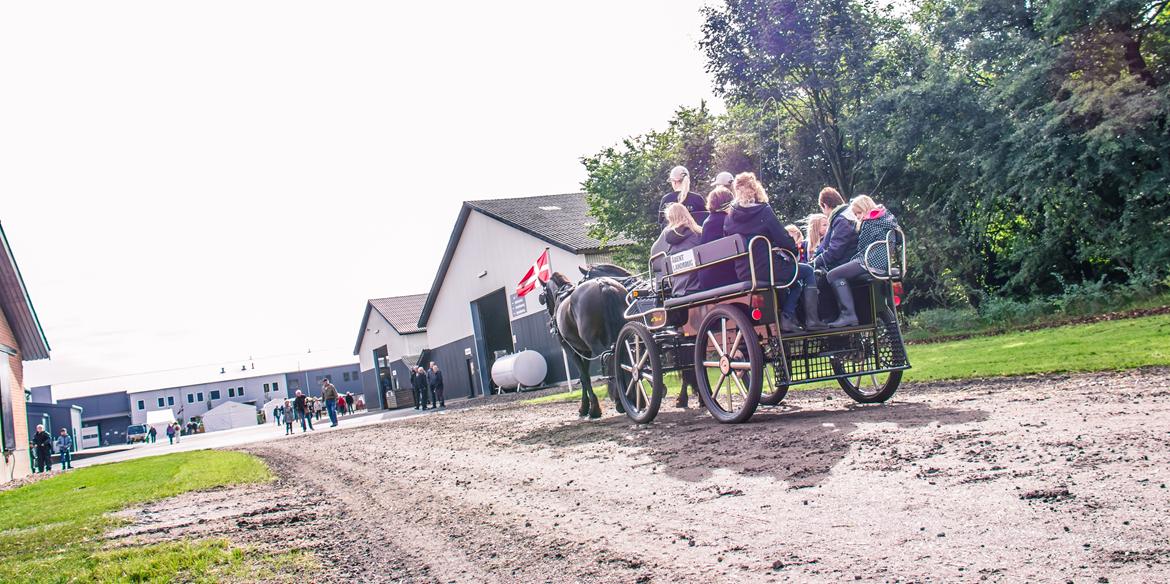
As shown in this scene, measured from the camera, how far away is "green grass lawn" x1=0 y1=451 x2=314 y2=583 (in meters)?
4.83

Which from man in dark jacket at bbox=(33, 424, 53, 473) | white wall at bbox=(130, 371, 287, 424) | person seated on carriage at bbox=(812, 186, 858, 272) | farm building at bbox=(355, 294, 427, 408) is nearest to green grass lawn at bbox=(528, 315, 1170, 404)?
person seated on carriage at bbox=(812, 186, 858, 272)

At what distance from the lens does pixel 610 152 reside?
27.7m

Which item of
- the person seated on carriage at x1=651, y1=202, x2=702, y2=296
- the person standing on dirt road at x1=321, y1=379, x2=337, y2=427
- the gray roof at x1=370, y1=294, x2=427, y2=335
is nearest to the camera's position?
the person seated on carriage at x1=651, y1=202, x2=702, y2=296

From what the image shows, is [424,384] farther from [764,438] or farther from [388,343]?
[764,438]

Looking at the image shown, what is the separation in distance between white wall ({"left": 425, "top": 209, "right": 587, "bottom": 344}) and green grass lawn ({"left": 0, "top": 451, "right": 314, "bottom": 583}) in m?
19.1

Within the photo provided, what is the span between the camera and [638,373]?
9.24m

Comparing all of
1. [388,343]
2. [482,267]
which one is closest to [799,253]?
[482,267]

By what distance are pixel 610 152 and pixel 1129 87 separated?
14.4m

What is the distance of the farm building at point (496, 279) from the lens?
31969 millimetres

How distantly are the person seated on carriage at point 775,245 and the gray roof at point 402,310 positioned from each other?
46.1 m

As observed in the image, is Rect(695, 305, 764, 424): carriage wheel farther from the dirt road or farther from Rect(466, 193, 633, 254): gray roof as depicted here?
Rect(466, 193, 633, 254): gray roof

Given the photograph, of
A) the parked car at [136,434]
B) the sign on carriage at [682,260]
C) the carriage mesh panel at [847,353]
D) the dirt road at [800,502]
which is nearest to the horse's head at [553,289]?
the sign on carriage at [682,260]

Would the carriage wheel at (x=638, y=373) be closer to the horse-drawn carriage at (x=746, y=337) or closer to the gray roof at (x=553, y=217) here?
the horse-drawn carriage at (x=746, y=337)

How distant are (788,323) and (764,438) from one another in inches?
50.9
